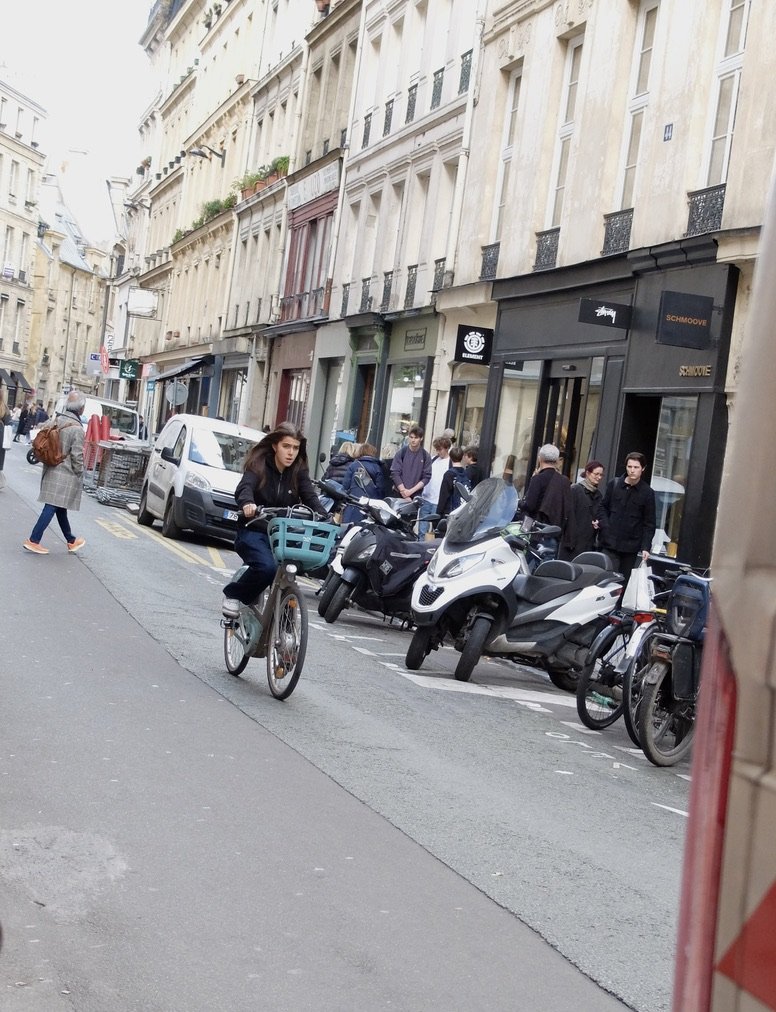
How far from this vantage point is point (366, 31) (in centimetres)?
3684

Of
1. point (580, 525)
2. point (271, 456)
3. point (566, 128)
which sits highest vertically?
point (566, 128)

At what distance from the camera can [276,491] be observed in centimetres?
1001

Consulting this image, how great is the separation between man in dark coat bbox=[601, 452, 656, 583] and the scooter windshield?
12.1 ft

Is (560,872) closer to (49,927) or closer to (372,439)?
(49,927)

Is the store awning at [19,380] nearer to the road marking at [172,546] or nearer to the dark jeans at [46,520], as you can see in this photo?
the road marking at [172,546]

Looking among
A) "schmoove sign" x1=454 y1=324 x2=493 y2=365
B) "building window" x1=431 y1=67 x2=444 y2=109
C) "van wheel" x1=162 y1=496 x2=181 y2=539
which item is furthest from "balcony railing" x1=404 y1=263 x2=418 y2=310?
"van wheel" x1=162 y1=496 x2=181 y2=539

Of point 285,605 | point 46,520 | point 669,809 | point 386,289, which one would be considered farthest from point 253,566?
point 386,289

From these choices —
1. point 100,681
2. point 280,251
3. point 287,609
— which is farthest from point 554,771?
point 280,251

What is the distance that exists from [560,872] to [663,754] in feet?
10.9

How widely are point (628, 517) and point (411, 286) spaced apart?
52.4 feet

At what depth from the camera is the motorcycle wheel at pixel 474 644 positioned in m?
11.4

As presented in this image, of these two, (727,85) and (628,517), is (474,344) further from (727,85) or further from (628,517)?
(628,517)

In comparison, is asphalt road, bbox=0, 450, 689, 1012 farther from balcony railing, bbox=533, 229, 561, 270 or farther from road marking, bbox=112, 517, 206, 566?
balcony railing, bbox=533, 229, 561, 270

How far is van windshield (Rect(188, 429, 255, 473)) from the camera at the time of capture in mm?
21984
